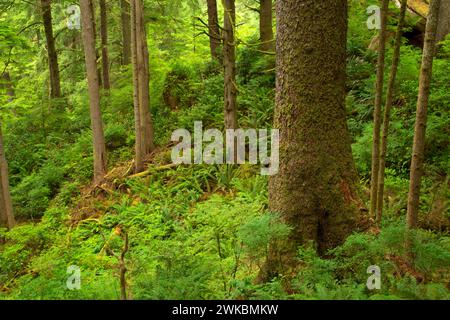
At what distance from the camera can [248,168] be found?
33.3 ft

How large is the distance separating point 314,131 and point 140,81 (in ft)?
25.9

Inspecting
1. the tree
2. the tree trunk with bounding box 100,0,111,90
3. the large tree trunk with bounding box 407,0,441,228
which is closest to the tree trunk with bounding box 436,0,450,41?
the large tree trunk with bounding box 407,0,441,228

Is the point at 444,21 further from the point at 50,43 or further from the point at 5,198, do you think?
the point at 50,43

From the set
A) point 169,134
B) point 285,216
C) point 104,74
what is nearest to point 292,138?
point 285,216

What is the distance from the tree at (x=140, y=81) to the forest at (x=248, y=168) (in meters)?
0.04

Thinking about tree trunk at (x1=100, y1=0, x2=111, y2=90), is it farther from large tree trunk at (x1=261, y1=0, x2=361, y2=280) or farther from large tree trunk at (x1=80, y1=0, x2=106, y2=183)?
large tree trunk at (x1=261, y1=0, x2=361, y2=280)

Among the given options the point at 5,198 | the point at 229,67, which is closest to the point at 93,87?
the point at 5,198

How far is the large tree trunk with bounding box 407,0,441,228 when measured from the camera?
4.93 m

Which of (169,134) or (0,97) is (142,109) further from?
(0,97)

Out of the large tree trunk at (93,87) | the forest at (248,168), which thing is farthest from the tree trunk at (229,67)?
the large tree trunk at (93,87)

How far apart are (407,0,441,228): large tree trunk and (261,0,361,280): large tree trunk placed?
0.71 metres

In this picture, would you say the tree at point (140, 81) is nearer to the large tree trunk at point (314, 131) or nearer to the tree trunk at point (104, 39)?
the tree trunk at point (104, 39)

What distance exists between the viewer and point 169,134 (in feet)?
41.9
